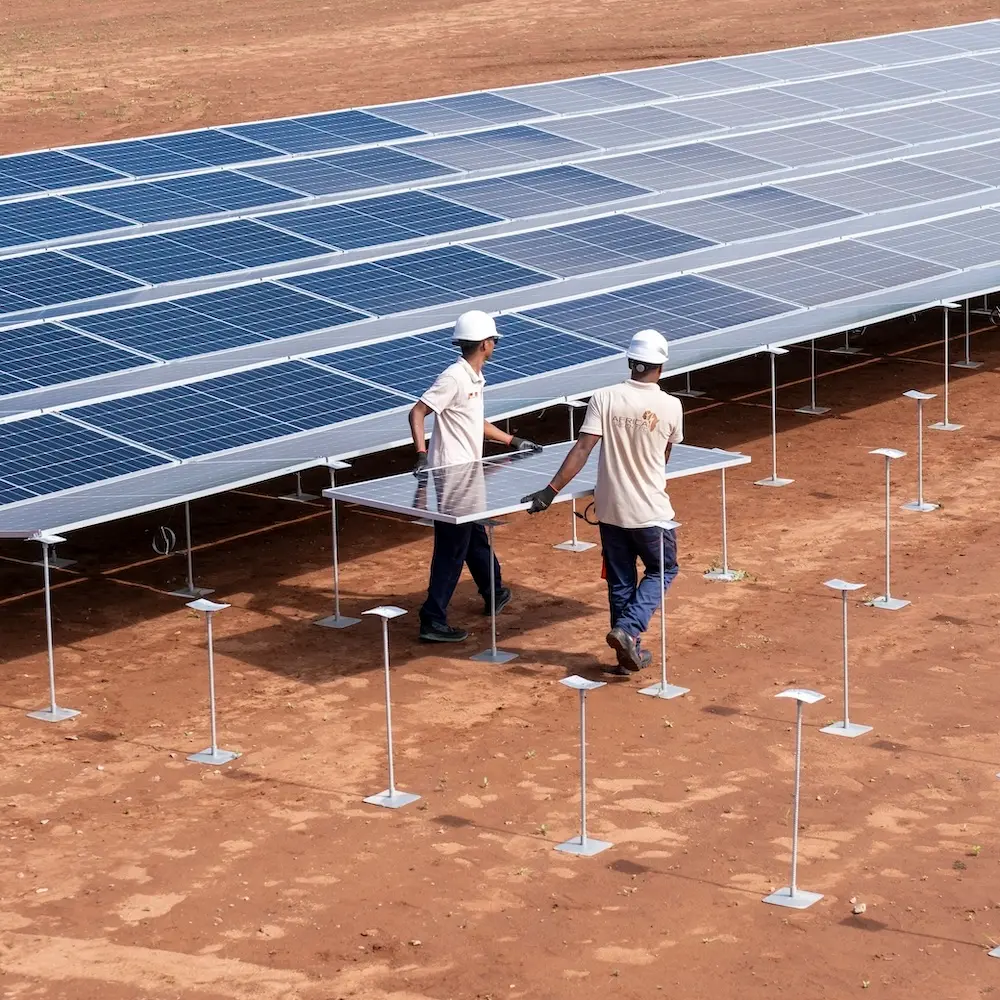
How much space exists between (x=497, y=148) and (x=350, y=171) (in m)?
2.48

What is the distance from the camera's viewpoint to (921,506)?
1852 cm

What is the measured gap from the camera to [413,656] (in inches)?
582

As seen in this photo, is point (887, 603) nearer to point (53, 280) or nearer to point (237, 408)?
point (237, 408)

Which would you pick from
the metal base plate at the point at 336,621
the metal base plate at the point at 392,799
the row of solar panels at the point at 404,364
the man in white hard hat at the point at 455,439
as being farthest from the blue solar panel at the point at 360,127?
the metal base plate at the point at 392,799

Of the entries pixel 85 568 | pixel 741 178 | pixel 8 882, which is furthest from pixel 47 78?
pixel 8 882

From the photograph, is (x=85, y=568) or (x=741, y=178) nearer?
(x=85, y=568)

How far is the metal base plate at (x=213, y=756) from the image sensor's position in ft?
42.0

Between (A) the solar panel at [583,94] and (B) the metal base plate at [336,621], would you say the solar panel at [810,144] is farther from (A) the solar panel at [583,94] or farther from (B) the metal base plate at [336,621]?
(B) the metal base plate at [336,621]

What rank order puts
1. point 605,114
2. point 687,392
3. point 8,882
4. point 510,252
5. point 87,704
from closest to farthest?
point 8,882, point 87,704, point 510,252, point 687,392, point 605,114

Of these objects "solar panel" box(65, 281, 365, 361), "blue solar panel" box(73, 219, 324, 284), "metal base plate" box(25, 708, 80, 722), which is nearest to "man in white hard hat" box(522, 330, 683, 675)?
"metal base plate" box(25, 708, 80, 722)

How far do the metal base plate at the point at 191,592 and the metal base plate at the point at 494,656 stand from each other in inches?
115

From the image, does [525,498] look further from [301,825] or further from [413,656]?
[301,825]

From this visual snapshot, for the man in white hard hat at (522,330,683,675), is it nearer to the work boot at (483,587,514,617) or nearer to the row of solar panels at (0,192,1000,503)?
the work boot at (483,587,514,617)

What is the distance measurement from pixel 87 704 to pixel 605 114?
15980mm
